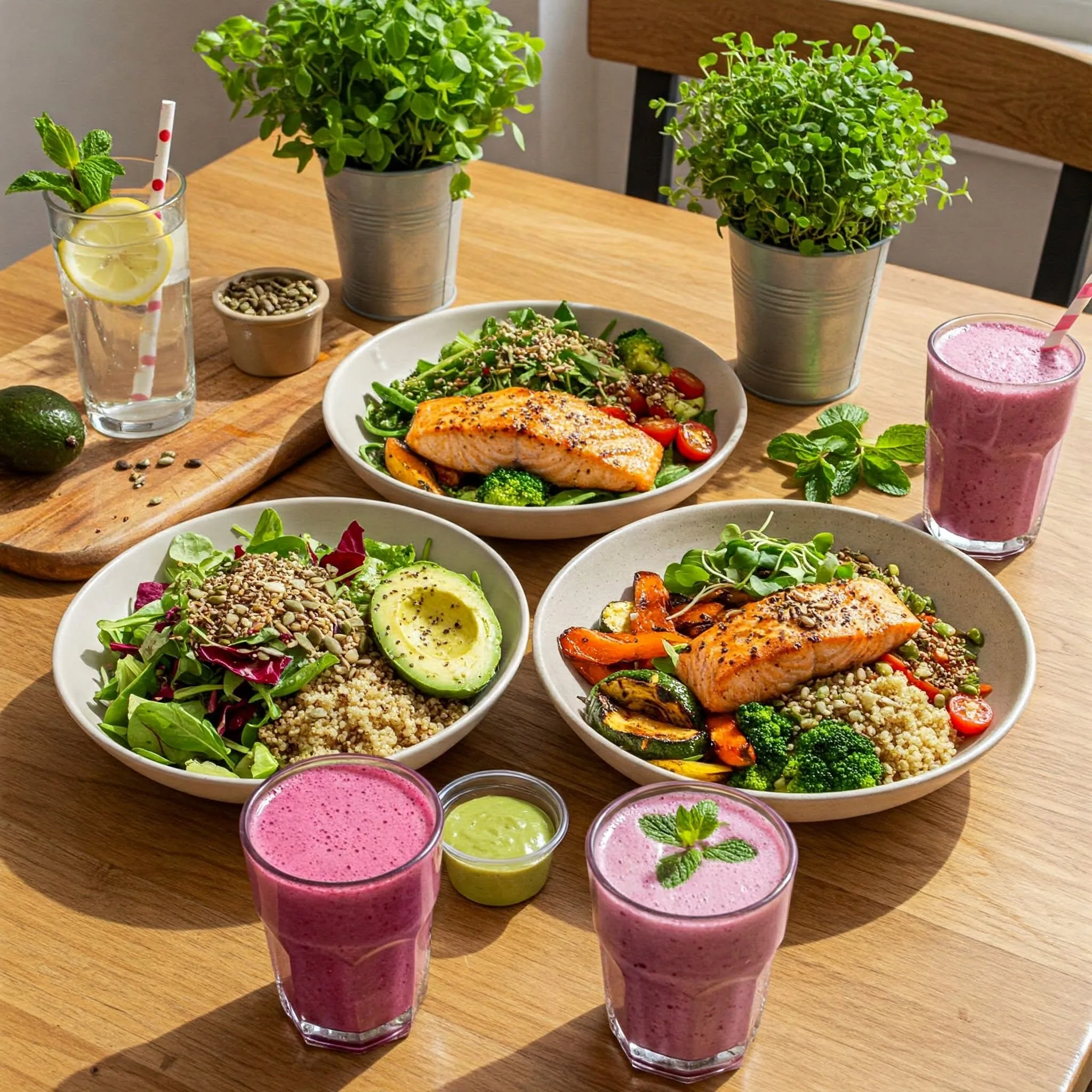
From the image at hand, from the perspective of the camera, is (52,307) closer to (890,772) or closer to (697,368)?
(697,368)

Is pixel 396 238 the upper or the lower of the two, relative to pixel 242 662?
upper

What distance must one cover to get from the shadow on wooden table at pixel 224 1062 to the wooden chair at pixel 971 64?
2.18 metres

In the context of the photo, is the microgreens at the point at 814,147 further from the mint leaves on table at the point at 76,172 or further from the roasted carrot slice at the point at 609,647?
the mint leaves on table at the point at 76,172

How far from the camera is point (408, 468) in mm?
1938

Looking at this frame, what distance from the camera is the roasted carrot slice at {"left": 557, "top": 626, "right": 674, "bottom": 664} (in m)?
1.59

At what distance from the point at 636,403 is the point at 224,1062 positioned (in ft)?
4.12

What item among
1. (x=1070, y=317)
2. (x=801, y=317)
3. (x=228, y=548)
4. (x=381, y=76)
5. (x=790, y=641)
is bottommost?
(x=228, y=548)

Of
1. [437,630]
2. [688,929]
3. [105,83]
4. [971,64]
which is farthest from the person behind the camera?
[105,83]

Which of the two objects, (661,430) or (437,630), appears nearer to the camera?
(437,630)

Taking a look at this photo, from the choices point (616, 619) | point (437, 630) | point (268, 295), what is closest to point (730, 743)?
point (616, 619)

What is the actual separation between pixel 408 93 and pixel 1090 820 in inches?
60.0

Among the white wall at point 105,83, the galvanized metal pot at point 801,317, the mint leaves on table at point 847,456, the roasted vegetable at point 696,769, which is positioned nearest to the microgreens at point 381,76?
the galvanized metal pot at point 801,317

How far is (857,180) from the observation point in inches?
74.5

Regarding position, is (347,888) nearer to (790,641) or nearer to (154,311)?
(790,641)
